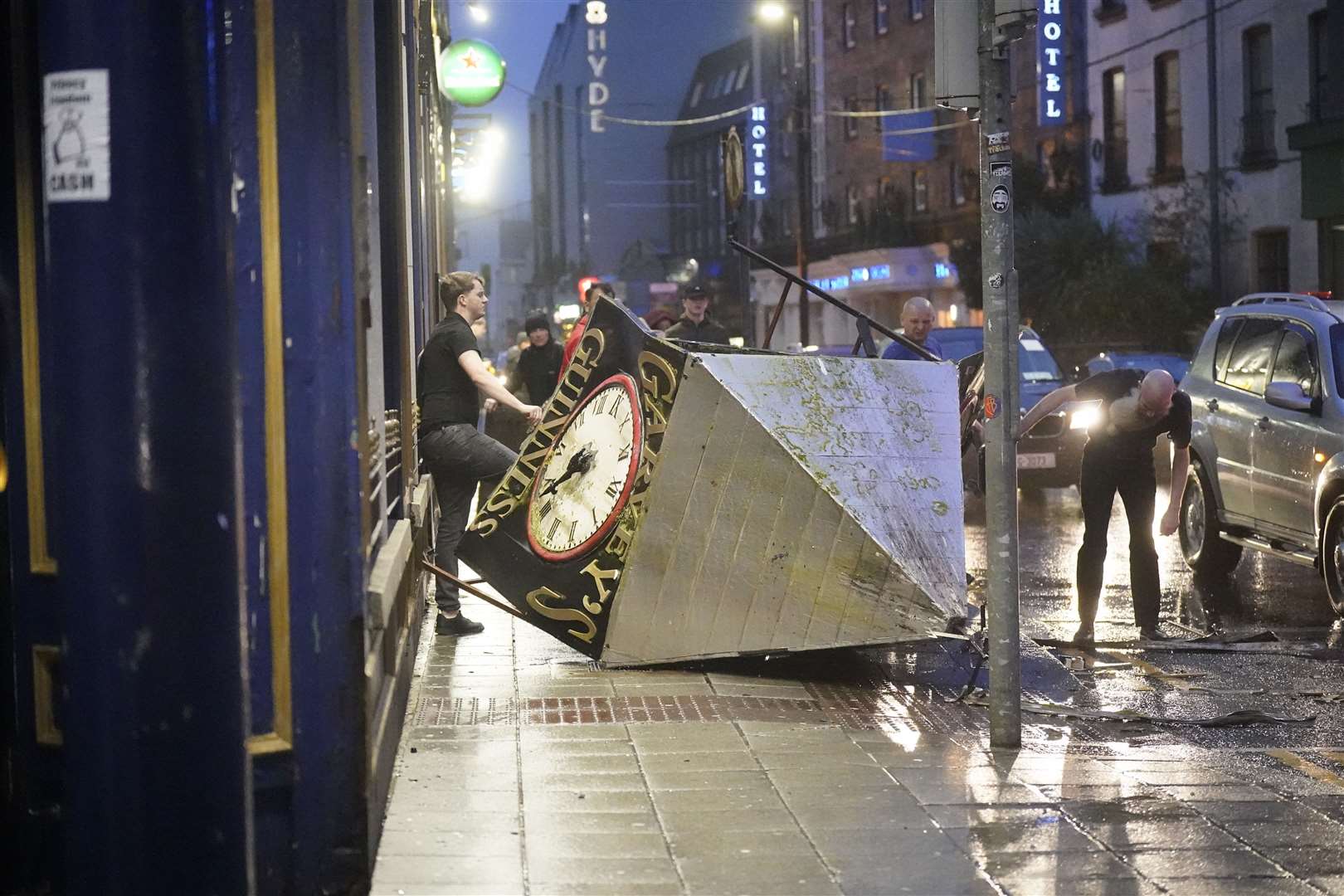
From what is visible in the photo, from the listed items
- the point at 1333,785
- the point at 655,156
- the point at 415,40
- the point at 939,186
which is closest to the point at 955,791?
the point at 1333,785

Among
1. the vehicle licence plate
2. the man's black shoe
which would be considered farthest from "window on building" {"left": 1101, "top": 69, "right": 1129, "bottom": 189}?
the man's black shoe

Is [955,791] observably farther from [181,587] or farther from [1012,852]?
[181,587]

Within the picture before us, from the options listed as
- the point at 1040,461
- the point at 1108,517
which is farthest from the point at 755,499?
the point at 1040,461

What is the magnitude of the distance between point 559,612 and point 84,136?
4.65 metres

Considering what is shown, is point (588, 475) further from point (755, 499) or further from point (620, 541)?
point (755, 499)

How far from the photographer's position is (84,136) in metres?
4.20

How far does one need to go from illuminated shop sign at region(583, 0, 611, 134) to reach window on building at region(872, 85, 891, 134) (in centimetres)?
3230

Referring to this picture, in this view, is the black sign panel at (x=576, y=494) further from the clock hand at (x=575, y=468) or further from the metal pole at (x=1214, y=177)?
the metal pole at (x=1214, y=177)

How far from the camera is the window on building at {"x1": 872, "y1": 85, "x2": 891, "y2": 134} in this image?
53.4 metres

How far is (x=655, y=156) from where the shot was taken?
319ft

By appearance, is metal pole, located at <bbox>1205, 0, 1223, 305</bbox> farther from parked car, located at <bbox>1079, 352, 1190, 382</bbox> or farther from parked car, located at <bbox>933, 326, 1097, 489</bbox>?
parked car, located at <bbox>933, 326, 1097, 489</bbox>

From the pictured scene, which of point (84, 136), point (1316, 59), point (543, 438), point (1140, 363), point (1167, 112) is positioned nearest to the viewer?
point (84, 136)

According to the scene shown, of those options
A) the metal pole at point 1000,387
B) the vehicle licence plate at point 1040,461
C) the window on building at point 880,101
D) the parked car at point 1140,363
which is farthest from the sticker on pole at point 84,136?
the window on building at point 880,101

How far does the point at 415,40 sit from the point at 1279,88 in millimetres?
22484
